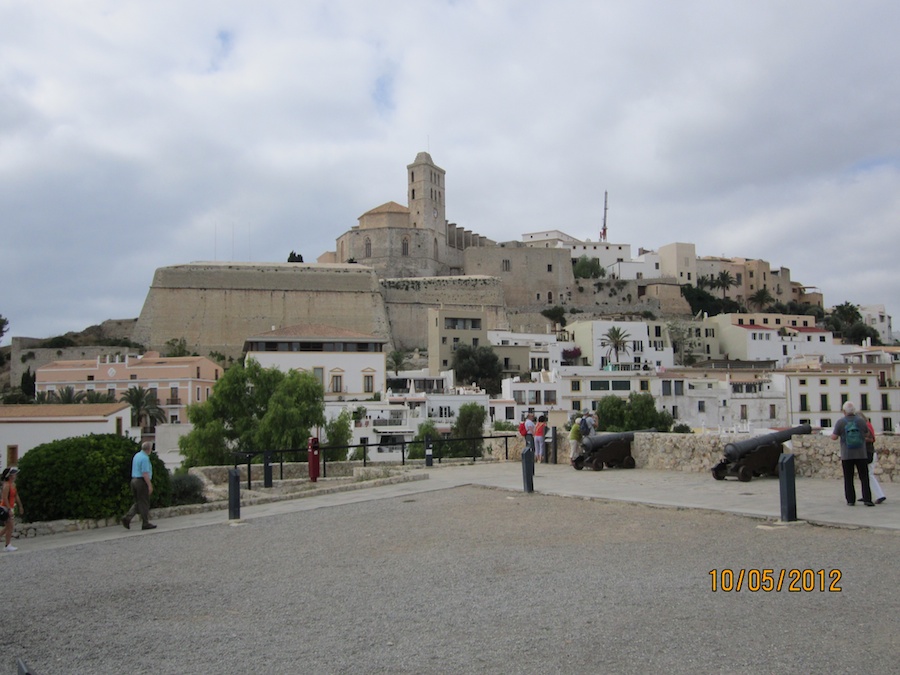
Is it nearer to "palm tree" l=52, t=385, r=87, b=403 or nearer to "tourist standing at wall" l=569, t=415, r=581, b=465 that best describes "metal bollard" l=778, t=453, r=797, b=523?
"tourist standing at wall" l=569, t=415, r=581, b=465

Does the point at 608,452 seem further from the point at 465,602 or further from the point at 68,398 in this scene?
the point at 68,398

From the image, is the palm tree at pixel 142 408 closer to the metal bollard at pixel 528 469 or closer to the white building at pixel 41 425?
the white building at pixel 41 425

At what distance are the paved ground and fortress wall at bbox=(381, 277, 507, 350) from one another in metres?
60.4

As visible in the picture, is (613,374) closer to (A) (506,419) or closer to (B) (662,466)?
(A) (506,419)

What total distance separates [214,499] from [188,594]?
528 cm

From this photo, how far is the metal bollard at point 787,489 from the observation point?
6535 mm

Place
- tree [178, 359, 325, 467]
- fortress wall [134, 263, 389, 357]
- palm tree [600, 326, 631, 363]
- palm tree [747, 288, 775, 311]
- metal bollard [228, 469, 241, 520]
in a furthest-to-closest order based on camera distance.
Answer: palm tree [747, 288, 775, 311] → fortress wall [134, 263, 389, 357] → palm tree [600, 326, 631, 363] → tree [178, 359, 325, 467] → metal bollard [228, 469, 241, 520]

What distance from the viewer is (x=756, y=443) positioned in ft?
31.0

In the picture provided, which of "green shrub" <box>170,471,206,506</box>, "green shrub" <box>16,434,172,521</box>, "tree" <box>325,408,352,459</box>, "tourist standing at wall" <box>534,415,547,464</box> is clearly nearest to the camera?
"green shrub" <box>16,434,172,521</box>

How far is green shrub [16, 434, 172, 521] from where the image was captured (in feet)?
28.7

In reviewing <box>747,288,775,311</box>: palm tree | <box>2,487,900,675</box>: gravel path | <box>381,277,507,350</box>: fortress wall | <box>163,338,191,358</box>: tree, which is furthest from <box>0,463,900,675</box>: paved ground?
<box>747,288,775,311</box>: palm tree

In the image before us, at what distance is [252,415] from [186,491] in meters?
16.0

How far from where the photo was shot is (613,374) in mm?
43062
